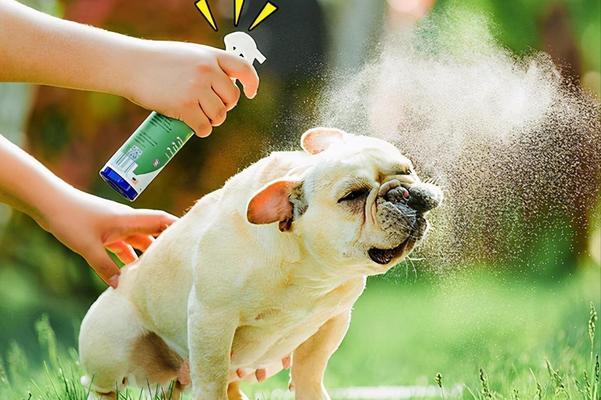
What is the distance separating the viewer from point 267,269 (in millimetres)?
1383

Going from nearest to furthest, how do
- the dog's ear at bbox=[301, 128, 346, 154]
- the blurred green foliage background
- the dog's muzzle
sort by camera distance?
the dog's muzzle, the dog's ear at bbox=[301, 128, 346, 154], the blurred green foliage background

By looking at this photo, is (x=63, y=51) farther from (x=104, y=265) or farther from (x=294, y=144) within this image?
(x=294, y=144)

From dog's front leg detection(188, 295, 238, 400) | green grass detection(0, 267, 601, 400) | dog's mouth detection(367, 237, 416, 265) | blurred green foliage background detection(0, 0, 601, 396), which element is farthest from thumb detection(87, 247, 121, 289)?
blurred green foliage background detection(0, 0, 601, 396)

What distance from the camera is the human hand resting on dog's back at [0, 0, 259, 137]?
4.50 feet

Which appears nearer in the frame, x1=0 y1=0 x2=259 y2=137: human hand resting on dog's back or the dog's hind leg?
x1=0 y1=0 x2=259 y2=137: human hand resting on dog's back

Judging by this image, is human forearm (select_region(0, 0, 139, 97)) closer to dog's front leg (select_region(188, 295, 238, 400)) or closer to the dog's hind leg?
dog's front leg (select_region(188, 295, 238, 400))

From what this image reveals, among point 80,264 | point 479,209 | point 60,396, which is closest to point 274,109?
point 479,209

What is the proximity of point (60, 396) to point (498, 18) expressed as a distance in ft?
5.25

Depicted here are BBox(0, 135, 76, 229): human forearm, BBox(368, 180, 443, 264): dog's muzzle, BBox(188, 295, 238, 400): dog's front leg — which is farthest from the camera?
BBox(0, 135, 76, 229): human forearm

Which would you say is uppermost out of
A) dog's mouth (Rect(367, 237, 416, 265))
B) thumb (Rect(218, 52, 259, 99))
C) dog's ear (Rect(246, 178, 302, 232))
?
thumb (Rect(218, 52, 259, 99))

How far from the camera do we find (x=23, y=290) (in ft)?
9.86

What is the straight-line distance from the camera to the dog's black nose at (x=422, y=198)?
1.31 metres

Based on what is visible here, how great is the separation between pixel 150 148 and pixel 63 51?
19cm

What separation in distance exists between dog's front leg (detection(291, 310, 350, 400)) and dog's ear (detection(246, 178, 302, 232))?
0.85 ft
